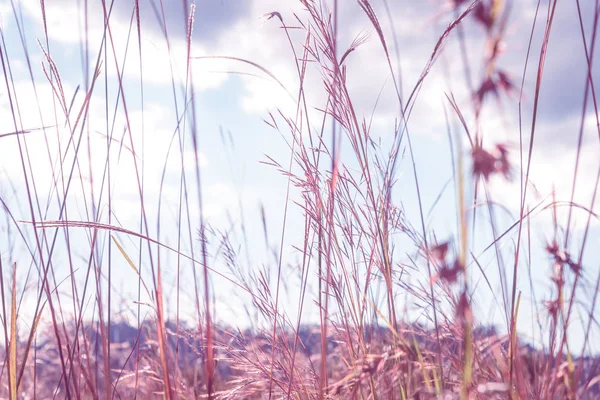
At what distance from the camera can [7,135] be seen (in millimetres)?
1292

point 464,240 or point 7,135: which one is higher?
point 7,135

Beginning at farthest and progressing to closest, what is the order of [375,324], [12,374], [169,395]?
[375,324] → [12,374] → [169,395]

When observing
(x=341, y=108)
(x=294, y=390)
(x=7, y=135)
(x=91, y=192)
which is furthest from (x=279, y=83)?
(x=294, y=390)

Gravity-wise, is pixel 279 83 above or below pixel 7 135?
above

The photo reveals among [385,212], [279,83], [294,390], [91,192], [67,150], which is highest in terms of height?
[279,83]

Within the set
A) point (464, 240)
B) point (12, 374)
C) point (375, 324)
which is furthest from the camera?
point (375, 324)

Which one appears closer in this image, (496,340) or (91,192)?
(496,340)

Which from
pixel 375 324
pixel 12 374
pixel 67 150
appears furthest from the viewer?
pixel 375 324

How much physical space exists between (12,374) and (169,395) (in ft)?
1.48

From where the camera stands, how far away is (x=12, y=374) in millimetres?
1189

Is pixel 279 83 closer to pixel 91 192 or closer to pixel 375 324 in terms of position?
pixel 91 192

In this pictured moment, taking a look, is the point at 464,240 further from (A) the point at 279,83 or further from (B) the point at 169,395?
(A) the point at 279,83

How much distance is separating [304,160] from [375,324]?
1.75 ft

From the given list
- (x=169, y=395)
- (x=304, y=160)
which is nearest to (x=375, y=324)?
(x=304, y=160)
